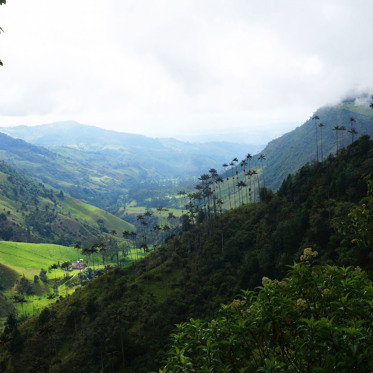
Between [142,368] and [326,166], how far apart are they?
96267mm

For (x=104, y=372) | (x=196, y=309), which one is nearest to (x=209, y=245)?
(x=196, y=309)

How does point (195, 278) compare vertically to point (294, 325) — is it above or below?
below

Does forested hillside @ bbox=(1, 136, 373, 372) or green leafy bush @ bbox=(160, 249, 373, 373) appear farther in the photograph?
forested hillside @ bbox=(1, 136, 373, 372)

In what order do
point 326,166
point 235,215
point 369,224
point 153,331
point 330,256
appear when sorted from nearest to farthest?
point 369,224, point 330,256, point 153,331, point 326,166, point 235,215

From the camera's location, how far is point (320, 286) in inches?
429

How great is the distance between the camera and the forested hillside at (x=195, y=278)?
79438mm

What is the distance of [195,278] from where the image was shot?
111375 millimetres

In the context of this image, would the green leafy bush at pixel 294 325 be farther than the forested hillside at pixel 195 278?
No

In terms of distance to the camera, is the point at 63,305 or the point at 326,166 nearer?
the point at 326,166

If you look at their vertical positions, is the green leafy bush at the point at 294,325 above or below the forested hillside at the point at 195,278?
above

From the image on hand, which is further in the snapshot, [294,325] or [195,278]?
[195,278]

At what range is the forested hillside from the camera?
261ft

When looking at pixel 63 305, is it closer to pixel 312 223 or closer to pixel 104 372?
pixel 104 372

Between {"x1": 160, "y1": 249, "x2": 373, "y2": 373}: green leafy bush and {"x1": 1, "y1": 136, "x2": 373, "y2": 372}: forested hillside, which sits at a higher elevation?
{"x1": 160, "y1": 249, "x2": 373, "y2": 373}: green leafy bush
